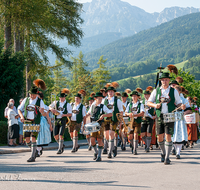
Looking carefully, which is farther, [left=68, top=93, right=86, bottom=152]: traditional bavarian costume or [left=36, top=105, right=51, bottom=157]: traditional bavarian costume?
[left=68, top=93, right=86, bottom=152]: traditional bavarian costume

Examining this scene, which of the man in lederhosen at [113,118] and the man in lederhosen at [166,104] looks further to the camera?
the man in lederhosen at [113,118]

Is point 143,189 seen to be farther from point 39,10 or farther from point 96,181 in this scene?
point 39,10

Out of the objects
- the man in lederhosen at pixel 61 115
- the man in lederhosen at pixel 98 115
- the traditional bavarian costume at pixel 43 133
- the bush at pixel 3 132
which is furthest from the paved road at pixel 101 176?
the bush at pixel 3 132

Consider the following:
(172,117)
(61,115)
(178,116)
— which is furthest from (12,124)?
(178,116)

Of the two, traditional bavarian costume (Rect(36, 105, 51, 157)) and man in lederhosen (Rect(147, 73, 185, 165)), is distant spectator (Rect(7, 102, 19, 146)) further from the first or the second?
man in lederhosen (Rect(147, 73, 185, 165))

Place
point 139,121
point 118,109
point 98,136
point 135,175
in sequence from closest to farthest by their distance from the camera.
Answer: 1. point 135,175
2. point 98,136
3. point 118,109
4. point 139,121

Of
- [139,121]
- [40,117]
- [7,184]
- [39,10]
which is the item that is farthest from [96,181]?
[39,10]

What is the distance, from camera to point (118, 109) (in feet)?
34.4

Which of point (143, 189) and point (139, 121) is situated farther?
point (139, 121)

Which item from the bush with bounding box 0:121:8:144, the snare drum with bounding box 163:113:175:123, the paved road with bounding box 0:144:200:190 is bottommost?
the paved road with bounding box 0:144:200:190

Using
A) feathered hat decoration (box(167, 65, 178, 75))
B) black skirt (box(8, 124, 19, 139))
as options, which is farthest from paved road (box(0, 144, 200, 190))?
black skirt (box(8, 124, 19, 139))

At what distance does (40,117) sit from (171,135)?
12.8ft

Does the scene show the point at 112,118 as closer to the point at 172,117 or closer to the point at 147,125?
the point at 172,117

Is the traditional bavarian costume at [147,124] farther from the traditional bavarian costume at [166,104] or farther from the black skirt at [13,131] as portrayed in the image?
the black skirt at [13,131]
